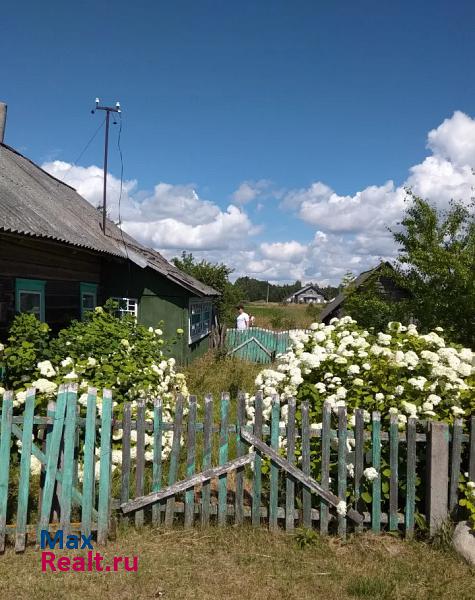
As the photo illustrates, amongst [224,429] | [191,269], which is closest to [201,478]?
[224,429]

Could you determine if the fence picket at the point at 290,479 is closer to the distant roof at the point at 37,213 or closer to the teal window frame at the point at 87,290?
the distant roof at the point at 37,213

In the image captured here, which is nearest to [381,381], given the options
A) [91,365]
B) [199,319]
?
[91,365]

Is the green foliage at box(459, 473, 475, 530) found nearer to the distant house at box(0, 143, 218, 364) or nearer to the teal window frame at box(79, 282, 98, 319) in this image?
the distant house at box(0, 143, 218, 364)

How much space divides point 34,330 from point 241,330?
1370 centimetres

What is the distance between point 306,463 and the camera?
381 centimetres

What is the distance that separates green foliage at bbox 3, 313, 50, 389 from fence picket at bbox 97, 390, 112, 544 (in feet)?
5.68

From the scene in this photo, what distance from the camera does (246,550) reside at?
3.57 meters

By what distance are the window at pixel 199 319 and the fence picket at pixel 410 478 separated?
10243 mm

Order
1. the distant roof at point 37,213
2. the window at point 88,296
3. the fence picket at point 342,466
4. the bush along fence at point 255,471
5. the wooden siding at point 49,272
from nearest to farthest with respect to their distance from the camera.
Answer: the bush along fence at point 255,471 < the fence picket at point 342,466 < the distant roof at point 37,213 < the wooden siding at point 49,272 < the window at point 88,296

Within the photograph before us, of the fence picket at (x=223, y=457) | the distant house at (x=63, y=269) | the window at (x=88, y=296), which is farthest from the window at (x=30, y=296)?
the fence picket at (x=223, y=457)

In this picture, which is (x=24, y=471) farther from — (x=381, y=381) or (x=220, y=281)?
(x=220, y=281)

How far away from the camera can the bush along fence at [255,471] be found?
355 cm

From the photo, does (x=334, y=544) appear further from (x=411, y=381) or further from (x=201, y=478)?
(x=411, y=381)

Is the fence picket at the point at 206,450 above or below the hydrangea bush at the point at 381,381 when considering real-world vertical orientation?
below
